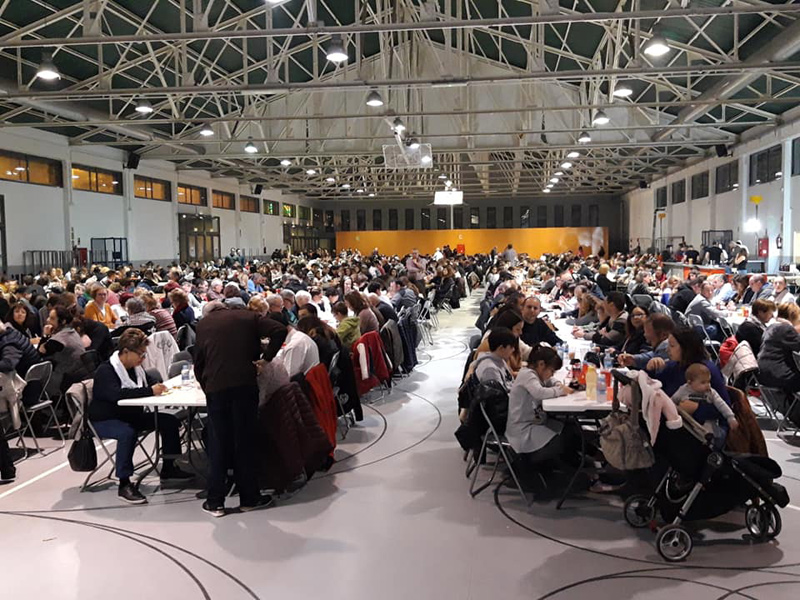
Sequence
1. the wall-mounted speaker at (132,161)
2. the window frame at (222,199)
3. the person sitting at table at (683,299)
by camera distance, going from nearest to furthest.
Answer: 1. the person sitting at table at (683,299)
2. the wall-mounted speaker at (132,161)
3. the window frame at (222,199)

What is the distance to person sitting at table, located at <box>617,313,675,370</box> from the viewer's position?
4965 millimetres

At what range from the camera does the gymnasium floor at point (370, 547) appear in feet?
11.1

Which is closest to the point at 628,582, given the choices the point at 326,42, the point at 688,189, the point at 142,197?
A: the point at 326,42

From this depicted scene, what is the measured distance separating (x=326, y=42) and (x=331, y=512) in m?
16.8

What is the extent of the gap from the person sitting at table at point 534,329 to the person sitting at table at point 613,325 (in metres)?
0.42

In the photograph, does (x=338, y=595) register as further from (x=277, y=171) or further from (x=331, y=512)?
(x=277, y=171)

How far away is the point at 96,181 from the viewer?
1977 centimetres

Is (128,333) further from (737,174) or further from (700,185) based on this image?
(700,185)

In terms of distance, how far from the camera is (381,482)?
4902mm

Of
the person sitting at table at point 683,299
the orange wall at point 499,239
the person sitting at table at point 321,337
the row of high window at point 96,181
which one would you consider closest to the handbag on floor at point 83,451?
the person sitting at table at point 321,337

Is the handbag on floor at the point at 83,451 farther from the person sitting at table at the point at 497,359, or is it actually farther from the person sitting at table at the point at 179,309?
the person sitting at table at the point at 179,309

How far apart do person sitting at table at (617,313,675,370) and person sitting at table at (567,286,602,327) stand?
10.3ft

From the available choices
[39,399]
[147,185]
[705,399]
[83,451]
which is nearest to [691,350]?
[705,399]

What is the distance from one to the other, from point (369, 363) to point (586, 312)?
3246mm
